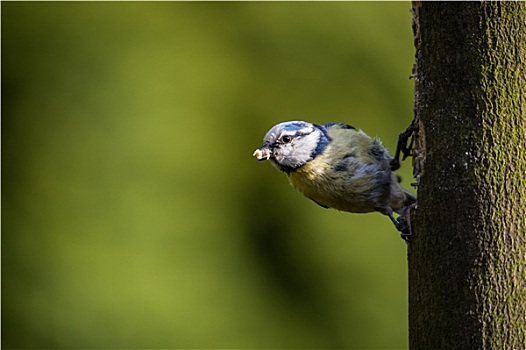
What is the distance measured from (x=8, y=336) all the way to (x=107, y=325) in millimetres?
385

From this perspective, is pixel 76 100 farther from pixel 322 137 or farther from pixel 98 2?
pixel 322 137

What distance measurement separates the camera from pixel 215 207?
10.4 feet

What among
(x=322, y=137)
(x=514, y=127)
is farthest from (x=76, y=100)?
(x=514, y=127)

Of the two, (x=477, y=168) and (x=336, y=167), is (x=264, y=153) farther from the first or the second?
(x=477, y=168)

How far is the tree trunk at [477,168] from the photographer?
1246 millimetres

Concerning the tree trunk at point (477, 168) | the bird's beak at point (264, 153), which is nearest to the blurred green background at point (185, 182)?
the bird's beak at point (264, 153)

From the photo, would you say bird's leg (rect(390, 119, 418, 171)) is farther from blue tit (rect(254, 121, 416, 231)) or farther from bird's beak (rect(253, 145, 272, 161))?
bird's beak (rect(253, 145, 272, 161))

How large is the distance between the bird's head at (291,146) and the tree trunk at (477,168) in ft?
2.83

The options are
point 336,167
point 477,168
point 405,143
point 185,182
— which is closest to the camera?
point 477,168

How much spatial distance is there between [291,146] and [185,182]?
40.7 inches

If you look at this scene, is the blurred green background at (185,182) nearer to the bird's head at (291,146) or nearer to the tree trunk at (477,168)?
the bird's head at (291,146)

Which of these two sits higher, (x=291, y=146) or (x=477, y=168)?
(x=291, y=146)

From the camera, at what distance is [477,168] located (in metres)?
1.27

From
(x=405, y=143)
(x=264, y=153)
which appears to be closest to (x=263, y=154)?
(x=264, y=153)
